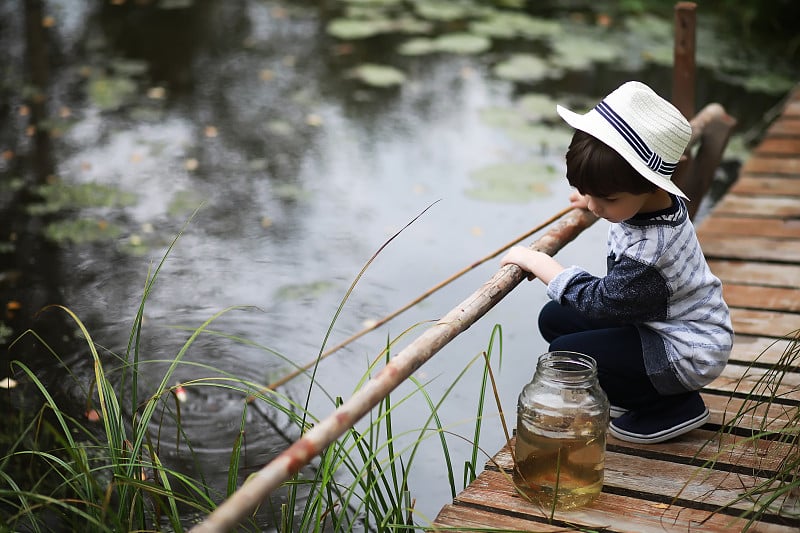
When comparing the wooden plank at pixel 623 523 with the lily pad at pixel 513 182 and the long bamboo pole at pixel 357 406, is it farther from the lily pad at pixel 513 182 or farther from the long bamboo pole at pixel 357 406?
the lily pad at pixel 513 182

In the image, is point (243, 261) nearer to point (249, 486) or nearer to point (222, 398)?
point (222, 398)

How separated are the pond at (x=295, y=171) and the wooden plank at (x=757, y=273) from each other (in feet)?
2.42

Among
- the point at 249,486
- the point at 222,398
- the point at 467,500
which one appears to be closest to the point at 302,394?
the point at 222,398

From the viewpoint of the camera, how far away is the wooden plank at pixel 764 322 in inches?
118

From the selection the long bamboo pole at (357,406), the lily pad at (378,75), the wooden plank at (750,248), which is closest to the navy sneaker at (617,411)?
the long bamboo pole at (357,406)

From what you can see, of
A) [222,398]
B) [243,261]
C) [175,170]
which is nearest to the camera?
[222,398]

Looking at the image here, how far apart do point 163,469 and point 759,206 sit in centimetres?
281

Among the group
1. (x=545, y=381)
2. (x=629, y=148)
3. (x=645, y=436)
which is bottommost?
(x=645, y=436)

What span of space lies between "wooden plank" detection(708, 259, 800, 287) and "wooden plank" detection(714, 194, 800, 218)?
48 cm

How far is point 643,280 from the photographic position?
2.18 m

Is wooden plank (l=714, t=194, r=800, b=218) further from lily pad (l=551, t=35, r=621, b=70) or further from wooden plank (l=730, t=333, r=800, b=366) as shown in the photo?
lily pad (l=551, t=35, r=621, b=70)

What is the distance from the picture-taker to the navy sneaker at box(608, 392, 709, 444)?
7.68 feet

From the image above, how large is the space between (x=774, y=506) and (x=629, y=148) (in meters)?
0.77

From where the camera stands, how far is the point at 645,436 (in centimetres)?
235
